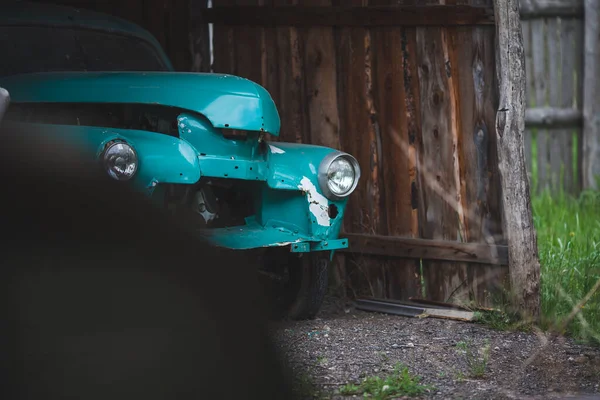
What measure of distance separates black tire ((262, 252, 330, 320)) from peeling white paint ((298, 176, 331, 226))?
0.28m

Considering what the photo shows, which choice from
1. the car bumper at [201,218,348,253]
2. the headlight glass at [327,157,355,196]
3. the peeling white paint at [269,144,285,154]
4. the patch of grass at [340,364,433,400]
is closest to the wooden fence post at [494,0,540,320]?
the headlight glass at [327,157,355,196]

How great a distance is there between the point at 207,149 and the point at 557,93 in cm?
493

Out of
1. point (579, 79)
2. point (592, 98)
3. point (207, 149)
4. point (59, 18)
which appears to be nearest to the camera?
point (207, 149)

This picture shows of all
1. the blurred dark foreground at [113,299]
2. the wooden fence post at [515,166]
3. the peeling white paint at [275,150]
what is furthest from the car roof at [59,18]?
the blurred dark foreground at [113,299]

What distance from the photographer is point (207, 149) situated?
13.3 ft

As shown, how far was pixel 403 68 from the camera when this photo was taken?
5082 millimetres

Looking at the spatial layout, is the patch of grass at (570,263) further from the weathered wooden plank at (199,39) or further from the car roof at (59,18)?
the car roof at (59,18)

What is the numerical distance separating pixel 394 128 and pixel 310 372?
83.0 inches

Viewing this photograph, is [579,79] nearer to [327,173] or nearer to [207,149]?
[327,173]

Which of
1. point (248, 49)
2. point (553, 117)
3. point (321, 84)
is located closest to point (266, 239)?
point (321, 84)

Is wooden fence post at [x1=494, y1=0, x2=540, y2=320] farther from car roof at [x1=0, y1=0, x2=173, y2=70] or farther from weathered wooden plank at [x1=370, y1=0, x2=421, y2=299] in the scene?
car roof at [x1=0, y1=0, x2=173, y2=70]

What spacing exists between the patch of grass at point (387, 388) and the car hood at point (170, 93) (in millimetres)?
1432

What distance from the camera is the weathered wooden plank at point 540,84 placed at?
7.91 meters

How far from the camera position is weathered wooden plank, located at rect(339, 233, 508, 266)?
479cm
